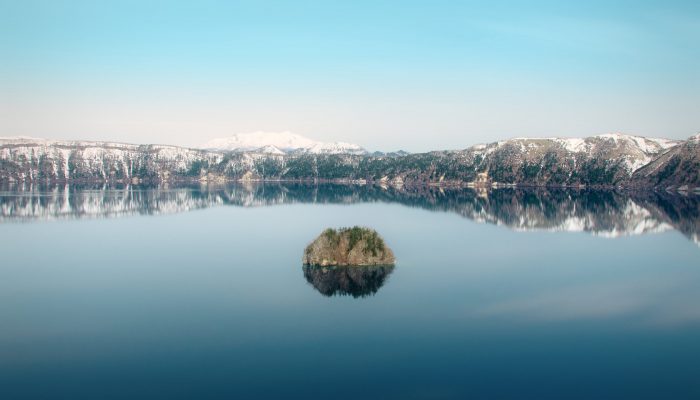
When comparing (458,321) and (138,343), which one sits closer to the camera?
(138,343)

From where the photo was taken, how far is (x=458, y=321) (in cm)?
3738

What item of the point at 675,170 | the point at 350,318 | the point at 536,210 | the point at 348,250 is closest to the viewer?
the point at 350,318

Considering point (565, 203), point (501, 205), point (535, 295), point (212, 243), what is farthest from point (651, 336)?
point (565, 203)

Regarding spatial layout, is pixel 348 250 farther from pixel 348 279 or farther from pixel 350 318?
pixel 350 318

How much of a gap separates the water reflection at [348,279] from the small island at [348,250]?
113 cm

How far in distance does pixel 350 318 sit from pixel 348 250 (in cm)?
1684

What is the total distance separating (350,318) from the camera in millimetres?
37969

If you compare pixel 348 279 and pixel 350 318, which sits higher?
pixel 348 279

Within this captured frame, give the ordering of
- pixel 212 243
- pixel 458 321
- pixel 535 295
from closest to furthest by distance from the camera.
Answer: pixel 458 321
pixel 535 295
pixel 212 243

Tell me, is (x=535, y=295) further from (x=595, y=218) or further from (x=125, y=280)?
(x=595, y=218)

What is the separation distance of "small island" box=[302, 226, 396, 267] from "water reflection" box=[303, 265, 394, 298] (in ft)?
3.72

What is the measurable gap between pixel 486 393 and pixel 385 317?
42.1 ft

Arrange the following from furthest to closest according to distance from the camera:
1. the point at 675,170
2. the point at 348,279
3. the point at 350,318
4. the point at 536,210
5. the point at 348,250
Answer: the point at 675,170 < the point at 536,210 < the point at 348,250 < the point at 348,279 < the point at 350,318

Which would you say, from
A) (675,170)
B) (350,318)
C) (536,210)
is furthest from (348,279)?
(675,170)
